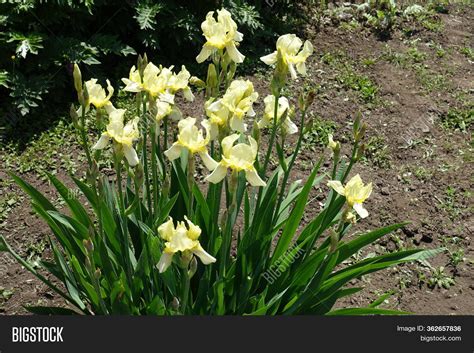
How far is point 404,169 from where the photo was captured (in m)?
4.23

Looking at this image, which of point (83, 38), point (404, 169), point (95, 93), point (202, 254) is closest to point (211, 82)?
point (95, 93)

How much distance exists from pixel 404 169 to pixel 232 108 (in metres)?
2.54

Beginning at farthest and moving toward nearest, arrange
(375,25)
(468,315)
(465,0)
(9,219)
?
(465,0) < (375,25) < (9,219) < (468,315)

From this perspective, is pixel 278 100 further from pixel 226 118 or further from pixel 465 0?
pixel 465 0

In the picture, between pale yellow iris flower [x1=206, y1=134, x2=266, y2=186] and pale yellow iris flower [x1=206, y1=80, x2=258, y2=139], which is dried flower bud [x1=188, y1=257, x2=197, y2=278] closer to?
pale yellow iris flower [x1=206, y1=134, x2=266, y2=186]

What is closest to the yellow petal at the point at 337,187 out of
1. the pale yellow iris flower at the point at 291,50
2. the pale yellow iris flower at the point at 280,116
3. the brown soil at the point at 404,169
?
the pale yellow iris flower at the point at 280,116

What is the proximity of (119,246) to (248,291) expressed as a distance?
56 cm

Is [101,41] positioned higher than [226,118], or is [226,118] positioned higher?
[226,118]

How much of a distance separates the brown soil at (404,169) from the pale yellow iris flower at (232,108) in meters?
1.66

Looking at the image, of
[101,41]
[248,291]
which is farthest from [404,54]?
[248,291]

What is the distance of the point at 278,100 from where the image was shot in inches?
87.0

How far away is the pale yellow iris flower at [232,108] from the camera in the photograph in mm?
1982

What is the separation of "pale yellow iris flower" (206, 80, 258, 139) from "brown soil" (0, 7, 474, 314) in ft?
5.46

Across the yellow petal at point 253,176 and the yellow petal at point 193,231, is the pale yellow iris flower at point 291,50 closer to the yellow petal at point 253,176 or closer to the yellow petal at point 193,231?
the yellow petal at point 253,176
